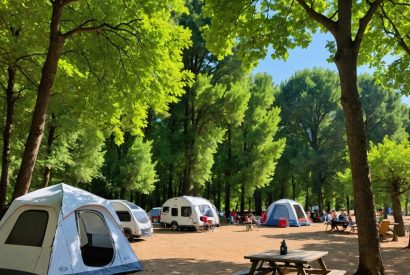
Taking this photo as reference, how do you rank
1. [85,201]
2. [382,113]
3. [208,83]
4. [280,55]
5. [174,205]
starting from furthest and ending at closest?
[382,113] → [208,83] → [174,205] → [280,55] → [85,201]

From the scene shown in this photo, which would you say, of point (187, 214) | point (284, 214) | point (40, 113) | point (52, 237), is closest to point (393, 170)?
point (284, 214)

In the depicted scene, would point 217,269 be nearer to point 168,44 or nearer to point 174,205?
point 168,44

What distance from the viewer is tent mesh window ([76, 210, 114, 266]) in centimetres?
988

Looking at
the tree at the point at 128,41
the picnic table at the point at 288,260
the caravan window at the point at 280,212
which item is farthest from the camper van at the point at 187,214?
the picnic table at the point at 288,260

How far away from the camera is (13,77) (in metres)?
13.9

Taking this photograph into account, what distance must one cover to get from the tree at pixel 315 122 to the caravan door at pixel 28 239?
1234 inches

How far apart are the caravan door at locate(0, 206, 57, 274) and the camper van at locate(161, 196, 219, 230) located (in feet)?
47.7

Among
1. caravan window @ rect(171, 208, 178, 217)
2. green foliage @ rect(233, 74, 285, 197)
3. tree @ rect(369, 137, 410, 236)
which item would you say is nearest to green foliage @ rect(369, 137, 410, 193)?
tree @ rect(369, 137, 410, 236)

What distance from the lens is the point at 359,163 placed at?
749 centimetres

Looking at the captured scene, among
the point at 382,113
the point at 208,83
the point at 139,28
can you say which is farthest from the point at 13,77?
the point at 382,113

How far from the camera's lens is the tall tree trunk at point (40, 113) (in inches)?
375

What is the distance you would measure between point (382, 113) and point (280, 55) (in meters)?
33.9

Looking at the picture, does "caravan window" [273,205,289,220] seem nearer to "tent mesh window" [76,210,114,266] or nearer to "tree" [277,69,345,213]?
"tree" [277,69,345,213]

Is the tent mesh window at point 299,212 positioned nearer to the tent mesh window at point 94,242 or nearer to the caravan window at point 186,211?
the caravan window at point 186,211
